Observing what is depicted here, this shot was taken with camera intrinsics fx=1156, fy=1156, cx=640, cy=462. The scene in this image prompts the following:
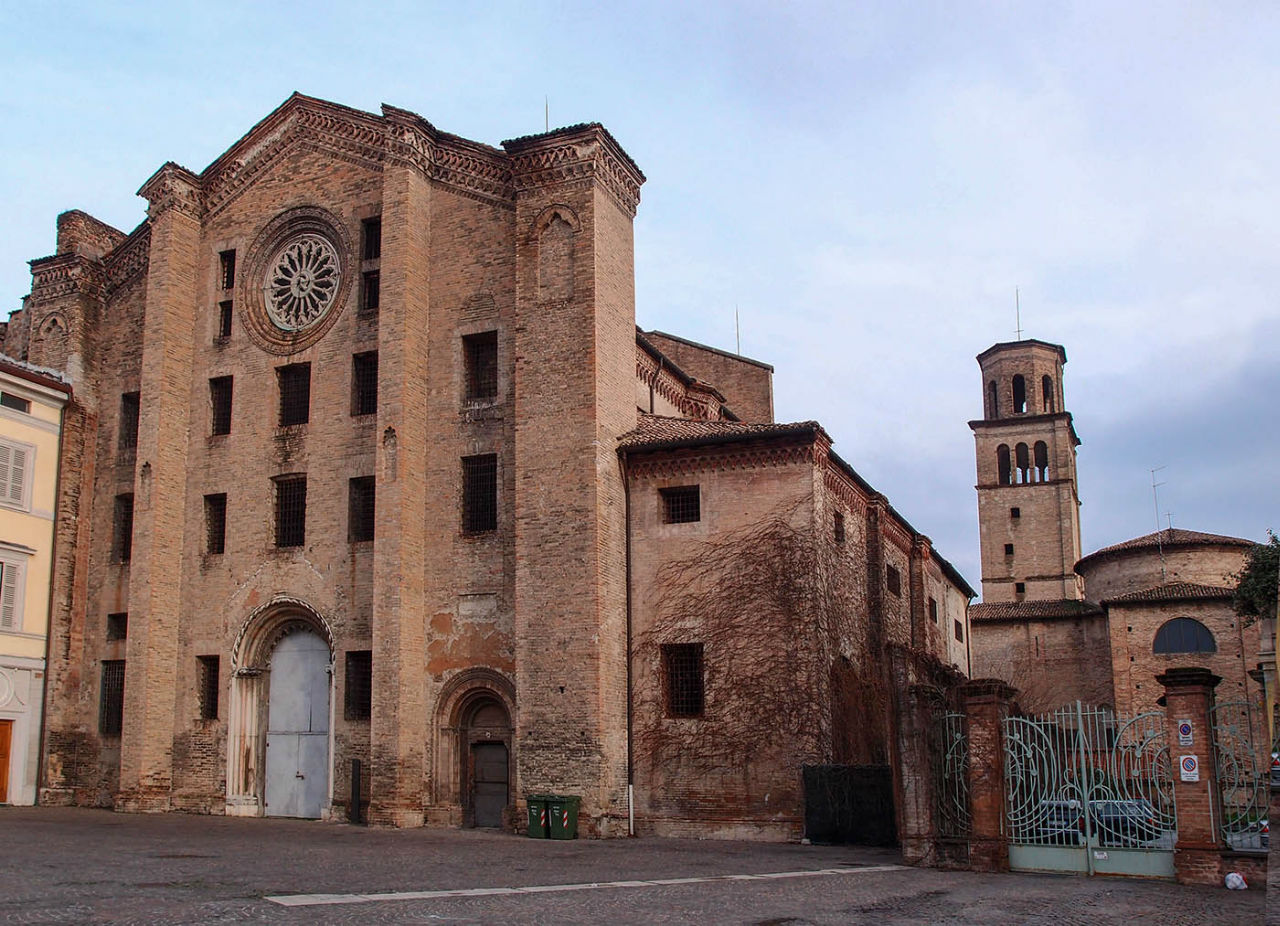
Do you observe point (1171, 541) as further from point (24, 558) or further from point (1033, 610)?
point (24, 558)

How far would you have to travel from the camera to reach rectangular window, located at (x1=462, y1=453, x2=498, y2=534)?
24406mm

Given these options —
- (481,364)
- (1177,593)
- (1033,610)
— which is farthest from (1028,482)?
(481,364)

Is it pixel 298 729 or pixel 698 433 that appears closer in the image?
pixel 698 433

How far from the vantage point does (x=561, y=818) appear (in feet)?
69.2

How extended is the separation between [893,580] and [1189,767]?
49.3ft

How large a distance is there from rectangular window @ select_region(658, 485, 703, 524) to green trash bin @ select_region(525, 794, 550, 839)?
6.22 metres

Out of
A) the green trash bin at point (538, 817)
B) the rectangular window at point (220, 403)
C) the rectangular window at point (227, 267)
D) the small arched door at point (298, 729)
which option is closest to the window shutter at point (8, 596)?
the rectangular window at point (220, 403)

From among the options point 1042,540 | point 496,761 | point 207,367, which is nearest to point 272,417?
point 207,367

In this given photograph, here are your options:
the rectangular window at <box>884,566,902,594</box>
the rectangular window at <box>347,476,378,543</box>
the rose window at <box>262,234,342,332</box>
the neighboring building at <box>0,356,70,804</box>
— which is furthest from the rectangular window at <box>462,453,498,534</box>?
the neighboring building at <box>0,356,70,804</box>

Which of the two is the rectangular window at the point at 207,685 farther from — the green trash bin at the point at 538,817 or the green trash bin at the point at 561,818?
the green trash bin at the point at 561,818

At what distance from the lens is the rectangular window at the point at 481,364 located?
25031 millimetres

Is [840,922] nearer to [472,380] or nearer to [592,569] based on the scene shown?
[592,569]

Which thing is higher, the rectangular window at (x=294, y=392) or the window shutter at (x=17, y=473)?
the rectangular window at (x=294, y=392)

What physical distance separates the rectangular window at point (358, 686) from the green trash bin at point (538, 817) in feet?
15.3
